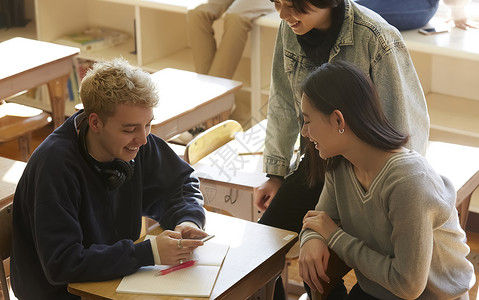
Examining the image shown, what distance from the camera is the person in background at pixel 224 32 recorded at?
4.12 meters

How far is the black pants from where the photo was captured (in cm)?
224

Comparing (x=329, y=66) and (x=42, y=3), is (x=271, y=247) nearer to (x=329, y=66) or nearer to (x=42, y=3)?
(x=329, y=66)

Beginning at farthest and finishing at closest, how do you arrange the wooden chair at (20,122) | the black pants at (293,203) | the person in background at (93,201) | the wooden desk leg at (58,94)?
the wooden desk leg at (58,94)
the wooden chair at (20,122)
the black pants at (293,203)
the person in background at (93,201)

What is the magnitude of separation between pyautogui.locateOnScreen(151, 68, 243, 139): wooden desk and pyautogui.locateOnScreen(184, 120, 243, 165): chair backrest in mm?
346

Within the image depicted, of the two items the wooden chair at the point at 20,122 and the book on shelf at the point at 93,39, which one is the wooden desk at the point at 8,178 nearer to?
the wooden chair at the point at 20,122

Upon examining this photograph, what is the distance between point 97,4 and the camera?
524cm

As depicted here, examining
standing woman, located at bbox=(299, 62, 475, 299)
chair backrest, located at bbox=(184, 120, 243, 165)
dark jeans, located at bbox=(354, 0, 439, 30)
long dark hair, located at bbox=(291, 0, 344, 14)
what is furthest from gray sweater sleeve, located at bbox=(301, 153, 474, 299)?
dark jeans, located at bbox=(354, 0, 439, 30)

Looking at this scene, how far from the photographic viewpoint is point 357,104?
175 centimetres

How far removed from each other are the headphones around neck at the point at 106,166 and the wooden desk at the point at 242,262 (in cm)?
28

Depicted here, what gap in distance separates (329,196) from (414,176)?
330 millimetres

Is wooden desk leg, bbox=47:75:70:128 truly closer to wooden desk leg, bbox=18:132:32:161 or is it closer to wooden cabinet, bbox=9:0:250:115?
wooden desk leg, bbox=18:132:32:161

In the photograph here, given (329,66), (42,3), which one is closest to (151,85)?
(329,66)

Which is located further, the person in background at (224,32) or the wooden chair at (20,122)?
the person in background at (224,32)

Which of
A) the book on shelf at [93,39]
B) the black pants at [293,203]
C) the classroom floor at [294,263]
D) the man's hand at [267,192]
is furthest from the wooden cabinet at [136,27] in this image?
the black pants at [293,203]
